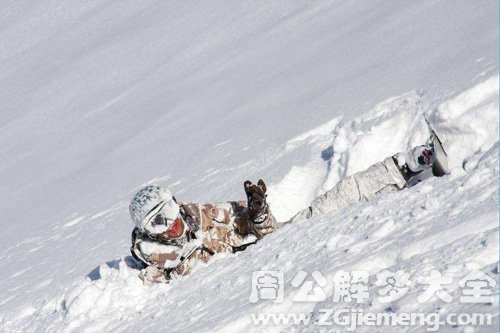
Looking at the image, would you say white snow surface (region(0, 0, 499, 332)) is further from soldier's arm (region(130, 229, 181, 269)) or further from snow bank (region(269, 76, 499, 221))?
soldier's arm (region(130, 229, 181, 269))

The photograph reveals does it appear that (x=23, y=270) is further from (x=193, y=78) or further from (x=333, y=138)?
(x=193, y=78)

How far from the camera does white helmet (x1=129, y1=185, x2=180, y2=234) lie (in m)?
5.29

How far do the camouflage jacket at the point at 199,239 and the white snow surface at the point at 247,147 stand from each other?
14 centimetres

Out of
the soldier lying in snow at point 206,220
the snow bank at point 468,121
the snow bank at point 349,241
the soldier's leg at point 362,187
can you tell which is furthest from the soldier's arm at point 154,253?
the snow bank at point 468,121

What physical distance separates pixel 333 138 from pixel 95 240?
7.21ft

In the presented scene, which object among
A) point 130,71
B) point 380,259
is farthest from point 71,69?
point 380,259

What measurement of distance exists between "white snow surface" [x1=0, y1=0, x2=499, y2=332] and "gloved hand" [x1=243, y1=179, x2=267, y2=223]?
0.69 feet

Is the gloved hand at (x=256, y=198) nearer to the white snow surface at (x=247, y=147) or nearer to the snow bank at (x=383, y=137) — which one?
the white snow surface at (x=247, y=147)

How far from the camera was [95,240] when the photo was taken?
7.32 metres

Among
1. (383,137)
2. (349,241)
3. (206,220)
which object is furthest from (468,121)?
(206,220)

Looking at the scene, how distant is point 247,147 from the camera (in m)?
7.62

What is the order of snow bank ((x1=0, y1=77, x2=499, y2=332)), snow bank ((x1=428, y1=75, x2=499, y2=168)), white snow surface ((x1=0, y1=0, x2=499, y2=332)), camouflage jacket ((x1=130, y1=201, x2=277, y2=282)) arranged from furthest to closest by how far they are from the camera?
camouflage jacket ((x1=130, y1=201, x2=277, y2=282)), snow bank ((x1=428, y1=75, x2=499, y2=168)), white snow surface ((x1=0, y1=0, x2=499, y2=332)), snow bank ((x1=0, y1=77, x2=499, y2=332))

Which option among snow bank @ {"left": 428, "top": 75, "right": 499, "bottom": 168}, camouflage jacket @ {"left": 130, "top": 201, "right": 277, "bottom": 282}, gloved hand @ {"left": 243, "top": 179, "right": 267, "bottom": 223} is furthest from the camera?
camouflage jacket @ {"left": 130, "top": 201, "right": 277, "bottom": 282}

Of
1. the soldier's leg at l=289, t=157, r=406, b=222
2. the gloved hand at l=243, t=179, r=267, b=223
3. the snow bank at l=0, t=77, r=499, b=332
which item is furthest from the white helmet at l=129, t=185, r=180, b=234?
the soldier's leg at l=289, t=157, r=406, b=222
